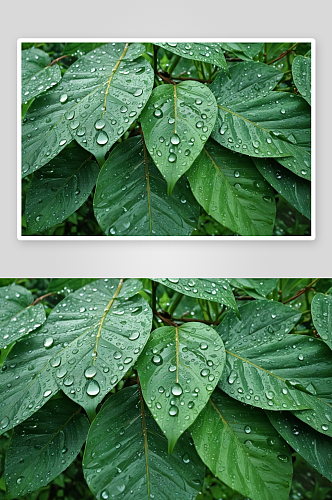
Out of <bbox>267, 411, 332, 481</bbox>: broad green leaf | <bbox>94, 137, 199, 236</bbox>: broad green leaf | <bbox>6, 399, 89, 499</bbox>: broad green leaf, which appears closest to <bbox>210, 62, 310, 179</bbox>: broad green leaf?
<bbox>94, 137, 199, 236</bbox>: broad green leaf

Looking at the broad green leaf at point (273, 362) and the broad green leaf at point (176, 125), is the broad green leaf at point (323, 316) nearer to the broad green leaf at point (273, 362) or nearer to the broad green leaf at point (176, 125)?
the broad green leaf at point (273, 362)

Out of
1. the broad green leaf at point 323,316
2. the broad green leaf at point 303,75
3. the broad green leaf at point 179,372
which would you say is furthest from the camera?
the broad green leaf at point 303,75

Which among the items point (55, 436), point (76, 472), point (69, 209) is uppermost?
point (69, 209)

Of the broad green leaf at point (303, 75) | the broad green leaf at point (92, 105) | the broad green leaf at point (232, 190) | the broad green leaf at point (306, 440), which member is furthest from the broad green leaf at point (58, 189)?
the broad green leaf at point (306, 440)

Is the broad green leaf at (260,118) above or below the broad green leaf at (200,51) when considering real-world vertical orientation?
below

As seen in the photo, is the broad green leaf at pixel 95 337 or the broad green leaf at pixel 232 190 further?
the broad green leaf at pixel 232 190

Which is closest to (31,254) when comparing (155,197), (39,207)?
(39,207)

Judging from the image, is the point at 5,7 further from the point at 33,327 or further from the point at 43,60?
the point at 33,327

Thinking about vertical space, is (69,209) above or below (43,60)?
below
